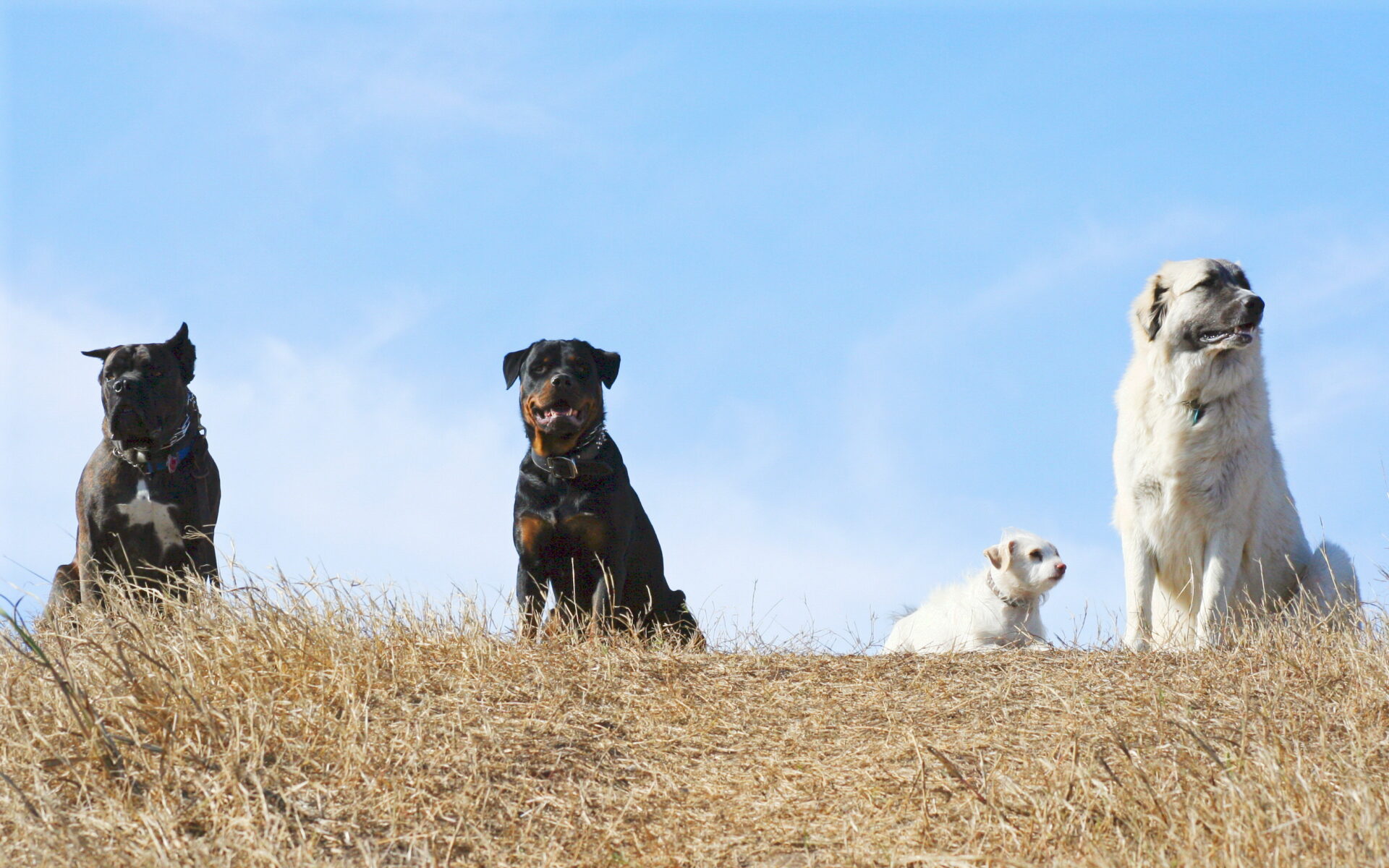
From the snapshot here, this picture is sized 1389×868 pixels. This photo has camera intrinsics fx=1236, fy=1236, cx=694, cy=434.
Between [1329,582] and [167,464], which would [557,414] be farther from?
[1329,582]

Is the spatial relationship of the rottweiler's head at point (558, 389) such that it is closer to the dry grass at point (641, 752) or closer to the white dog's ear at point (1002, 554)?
the dry grass at point (641, 752)

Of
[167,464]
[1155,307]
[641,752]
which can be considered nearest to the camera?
[641,752]

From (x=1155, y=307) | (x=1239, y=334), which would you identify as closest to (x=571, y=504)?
(x=1155, y=307)

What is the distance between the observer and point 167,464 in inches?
314

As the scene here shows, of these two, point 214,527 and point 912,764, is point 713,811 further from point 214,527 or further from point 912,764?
point 214,527

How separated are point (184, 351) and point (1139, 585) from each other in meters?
6.45

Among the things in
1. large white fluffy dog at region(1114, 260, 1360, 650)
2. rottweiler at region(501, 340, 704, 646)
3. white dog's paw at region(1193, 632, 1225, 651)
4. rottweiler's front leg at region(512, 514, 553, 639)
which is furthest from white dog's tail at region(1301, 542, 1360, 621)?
rottweiler's front leg at region(512, 514, 553, 639)

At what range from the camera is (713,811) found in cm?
511

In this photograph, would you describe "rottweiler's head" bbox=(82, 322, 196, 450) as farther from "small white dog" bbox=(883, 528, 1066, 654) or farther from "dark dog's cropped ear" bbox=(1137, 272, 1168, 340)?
"dark dog's cropped ear" bbox=(1137, 272, 1168, 340)

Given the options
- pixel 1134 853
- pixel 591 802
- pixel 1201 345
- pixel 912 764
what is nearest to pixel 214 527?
pixel 591 802

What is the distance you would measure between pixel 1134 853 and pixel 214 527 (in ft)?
18.9

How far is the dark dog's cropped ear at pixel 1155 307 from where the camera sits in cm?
823

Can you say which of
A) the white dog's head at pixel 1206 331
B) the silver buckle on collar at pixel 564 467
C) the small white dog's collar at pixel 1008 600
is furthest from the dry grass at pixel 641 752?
the white dog's head at pixel 1206 331

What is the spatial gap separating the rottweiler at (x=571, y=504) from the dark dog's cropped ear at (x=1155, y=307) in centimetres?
367
